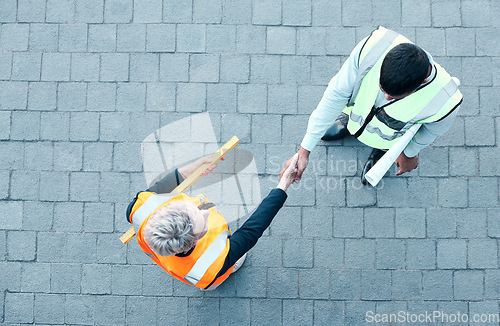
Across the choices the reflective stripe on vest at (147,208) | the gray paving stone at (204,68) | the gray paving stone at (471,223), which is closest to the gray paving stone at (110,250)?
the reflective stripe on vest at (147,208)

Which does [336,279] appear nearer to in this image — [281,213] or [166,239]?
[281,213]

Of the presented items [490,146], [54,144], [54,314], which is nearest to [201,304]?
[54,314]

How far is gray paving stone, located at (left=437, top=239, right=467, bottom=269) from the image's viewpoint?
13.3 feet

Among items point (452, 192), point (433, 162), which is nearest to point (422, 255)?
point (452, 192)

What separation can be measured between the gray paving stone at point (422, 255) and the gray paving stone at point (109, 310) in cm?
288

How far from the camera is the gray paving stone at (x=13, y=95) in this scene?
4312 millimetres

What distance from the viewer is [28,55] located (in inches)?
172

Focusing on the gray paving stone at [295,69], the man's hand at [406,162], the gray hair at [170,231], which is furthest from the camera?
the gray paving stone at [295,69]

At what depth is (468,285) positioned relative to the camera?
13.3 ft

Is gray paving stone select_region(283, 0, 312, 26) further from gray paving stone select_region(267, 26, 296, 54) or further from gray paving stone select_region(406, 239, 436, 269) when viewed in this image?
gray paving stone select_region(406, 239, 436, 269)

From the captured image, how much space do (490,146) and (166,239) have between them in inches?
135

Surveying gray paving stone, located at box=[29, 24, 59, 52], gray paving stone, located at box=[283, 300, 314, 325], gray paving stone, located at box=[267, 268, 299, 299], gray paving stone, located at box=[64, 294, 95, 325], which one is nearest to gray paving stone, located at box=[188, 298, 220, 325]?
gray paving stone, located at box=[267, 268, 299, 299]

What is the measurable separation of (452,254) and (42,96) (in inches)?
177

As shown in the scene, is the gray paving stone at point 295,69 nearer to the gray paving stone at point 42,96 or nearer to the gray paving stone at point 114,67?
the gray paving stone at point 114,67
